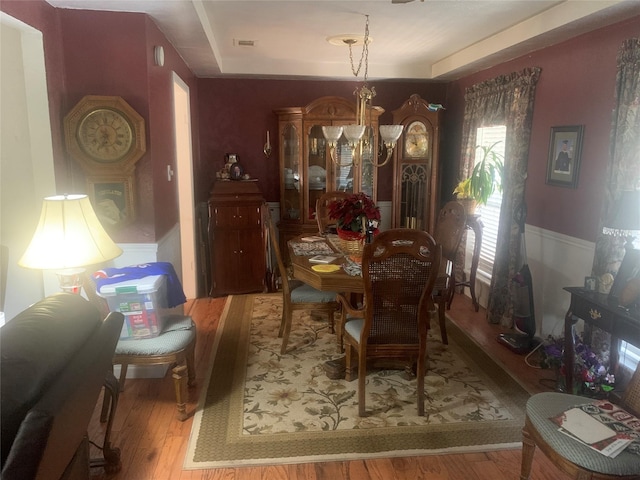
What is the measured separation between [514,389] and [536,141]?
1992 mm

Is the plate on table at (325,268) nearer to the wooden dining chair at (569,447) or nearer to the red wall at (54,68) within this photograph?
the wooden dining chair at (569,447)

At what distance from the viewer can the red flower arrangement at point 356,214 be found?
322 centimetres

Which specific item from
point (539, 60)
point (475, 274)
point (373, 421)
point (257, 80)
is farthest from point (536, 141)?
point (257, 80)

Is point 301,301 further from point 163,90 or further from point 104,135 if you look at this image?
point 163,90

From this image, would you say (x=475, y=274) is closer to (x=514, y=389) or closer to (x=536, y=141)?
(x=536, y=141)

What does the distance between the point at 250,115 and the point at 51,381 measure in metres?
4.36

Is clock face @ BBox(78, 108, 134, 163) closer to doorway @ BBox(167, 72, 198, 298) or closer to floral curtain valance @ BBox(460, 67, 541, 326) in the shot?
doorway @ BBox(167, 72, 198, 298)

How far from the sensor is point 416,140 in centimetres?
523

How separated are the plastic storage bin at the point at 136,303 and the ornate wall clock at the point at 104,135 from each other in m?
0.78

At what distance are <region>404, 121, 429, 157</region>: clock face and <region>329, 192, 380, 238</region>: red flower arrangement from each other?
87.1 inches

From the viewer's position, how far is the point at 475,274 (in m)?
4.54

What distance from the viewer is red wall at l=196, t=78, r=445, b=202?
526cm

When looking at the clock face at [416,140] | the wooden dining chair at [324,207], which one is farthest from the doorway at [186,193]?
the clock face at [416,140]

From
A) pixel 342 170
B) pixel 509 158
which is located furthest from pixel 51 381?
pixel 342 170
